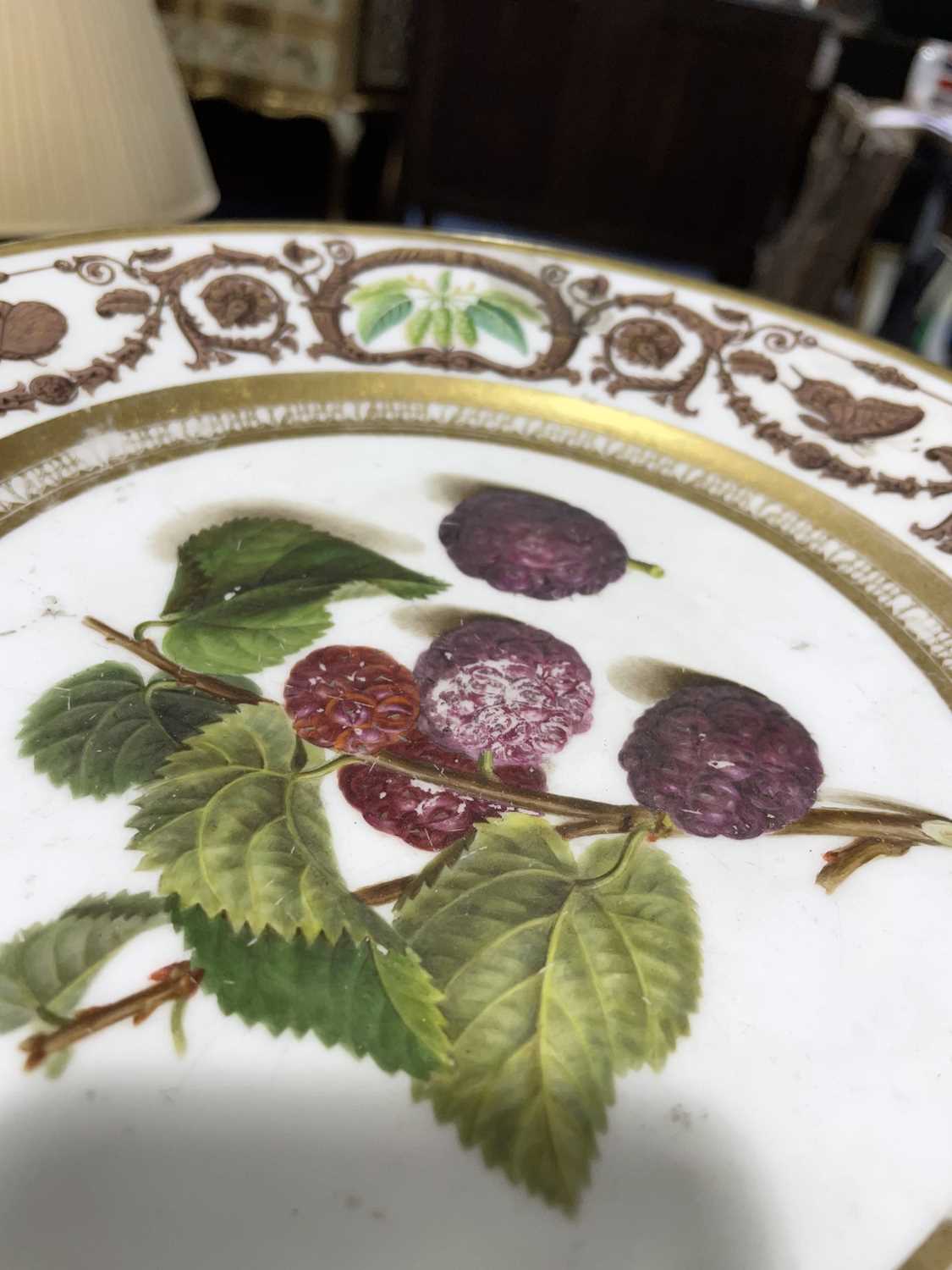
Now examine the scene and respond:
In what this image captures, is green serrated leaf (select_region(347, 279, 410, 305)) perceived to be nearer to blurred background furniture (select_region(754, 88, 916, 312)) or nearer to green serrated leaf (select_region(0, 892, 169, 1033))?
green serrated leaf (select_region(0, 892, 169, 1033))

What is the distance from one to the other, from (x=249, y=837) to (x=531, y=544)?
0.69 ft

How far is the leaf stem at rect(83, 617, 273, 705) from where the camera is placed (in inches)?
15.7

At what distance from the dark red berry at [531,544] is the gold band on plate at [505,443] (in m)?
0.05

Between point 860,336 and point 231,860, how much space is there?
0.47 metres

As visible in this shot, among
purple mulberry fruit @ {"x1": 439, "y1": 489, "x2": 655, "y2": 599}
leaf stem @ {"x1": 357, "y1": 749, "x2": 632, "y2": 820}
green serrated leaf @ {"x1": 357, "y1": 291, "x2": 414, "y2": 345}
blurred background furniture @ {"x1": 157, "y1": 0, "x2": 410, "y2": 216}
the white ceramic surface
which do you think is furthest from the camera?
blurred background furniture @ {"x1": 157, "y1": 0, "x2": 410, "y2": 216}

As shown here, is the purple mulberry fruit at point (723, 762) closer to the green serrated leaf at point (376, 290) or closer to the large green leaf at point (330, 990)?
the large green leaf at point (330, 990)

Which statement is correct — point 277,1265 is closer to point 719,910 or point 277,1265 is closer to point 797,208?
point 719,910

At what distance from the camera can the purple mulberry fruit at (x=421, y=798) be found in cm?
36

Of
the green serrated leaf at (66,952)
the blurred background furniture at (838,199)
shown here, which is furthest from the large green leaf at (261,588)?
the blurred background furniture at (838,199)

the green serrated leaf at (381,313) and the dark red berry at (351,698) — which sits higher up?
the green serrated leaf at (381,313)

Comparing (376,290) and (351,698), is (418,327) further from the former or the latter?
(351,698)

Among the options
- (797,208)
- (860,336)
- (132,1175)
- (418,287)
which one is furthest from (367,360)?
(797,208)

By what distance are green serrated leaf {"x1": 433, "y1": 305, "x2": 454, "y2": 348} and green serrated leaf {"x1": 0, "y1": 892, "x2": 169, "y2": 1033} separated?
1.25ft

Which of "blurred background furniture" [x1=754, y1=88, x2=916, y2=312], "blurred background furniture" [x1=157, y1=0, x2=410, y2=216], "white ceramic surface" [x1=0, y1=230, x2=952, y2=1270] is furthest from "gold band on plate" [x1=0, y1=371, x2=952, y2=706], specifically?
"blurred background furniture" [x1=157, y1=0, x2=410, y2=216]
